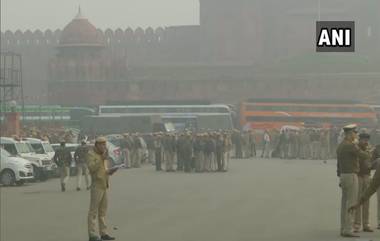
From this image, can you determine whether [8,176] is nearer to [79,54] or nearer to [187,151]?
[187,151]

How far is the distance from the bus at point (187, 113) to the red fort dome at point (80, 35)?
18840 millimetres

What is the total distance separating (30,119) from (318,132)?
16.0 m

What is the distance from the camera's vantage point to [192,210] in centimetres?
1191

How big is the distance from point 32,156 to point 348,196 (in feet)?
37.4

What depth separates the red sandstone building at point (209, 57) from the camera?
60.8 metres

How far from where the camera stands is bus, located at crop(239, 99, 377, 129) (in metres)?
46.0

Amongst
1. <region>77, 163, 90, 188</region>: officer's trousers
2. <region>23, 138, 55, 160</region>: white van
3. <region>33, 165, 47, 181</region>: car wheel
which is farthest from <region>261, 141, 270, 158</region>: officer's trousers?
<region>77, 163, 90, 188</region>: officer's trousers

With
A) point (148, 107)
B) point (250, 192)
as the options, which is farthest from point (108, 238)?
point (148, 107)

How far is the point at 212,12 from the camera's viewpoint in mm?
73250

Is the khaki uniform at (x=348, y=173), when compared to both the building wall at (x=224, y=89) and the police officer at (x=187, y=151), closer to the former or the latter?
the police officer at (x=187, y=151)

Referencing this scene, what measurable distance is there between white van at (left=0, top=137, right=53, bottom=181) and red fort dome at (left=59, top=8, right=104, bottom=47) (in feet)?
156

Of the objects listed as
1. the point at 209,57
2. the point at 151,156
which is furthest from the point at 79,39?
the point at 151,156

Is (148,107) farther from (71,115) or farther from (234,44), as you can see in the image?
(234,44)

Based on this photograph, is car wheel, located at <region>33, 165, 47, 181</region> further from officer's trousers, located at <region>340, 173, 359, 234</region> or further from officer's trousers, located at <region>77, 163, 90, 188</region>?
officer's trousers, located at <region>340, 173, 359, 234</region>
